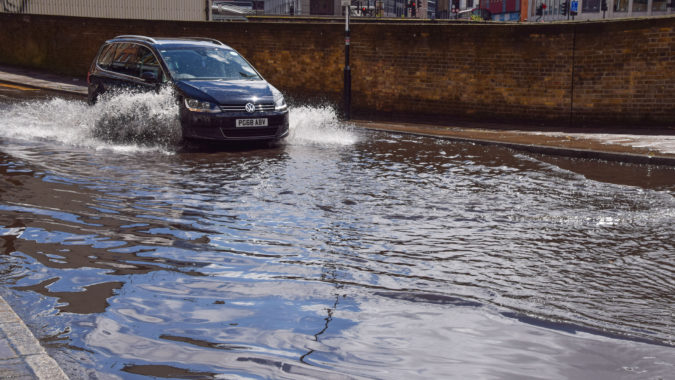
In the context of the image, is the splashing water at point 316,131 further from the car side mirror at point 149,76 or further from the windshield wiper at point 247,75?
the car side mirror at point 149,76

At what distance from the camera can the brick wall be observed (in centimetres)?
1578

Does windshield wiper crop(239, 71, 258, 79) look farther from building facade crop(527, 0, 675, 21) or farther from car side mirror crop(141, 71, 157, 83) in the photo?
building facade crop(527, 0, 675, 21)

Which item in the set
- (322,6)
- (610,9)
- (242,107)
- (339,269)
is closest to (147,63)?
(242,107)

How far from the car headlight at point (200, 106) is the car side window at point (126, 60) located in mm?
1823

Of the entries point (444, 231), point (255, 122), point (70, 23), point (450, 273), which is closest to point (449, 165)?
point (255, 122)

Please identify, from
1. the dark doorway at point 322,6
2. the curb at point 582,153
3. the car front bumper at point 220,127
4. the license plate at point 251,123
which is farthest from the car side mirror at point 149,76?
the dark doorway at point 322,6

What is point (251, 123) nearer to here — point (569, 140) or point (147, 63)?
point (147, 63)

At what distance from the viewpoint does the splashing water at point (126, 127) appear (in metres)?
12.6

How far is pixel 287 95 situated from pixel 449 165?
11.6m

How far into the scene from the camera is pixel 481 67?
1798 cm

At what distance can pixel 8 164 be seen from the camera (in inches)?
409

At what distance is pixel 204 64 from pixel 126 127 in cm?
167

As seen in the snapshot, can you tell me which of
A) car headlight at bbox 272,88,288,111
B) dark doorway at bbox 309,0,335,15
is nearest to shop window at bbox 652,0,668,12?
car headlight at bbox 272,88,288,111

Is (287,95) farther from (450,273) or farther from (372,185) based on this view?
(450,273)
